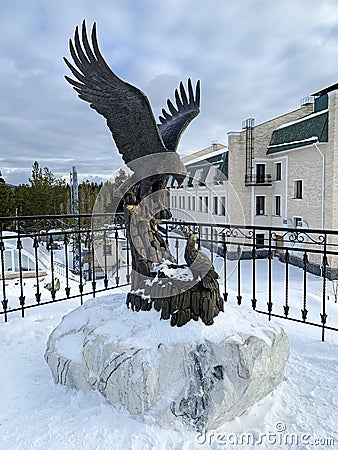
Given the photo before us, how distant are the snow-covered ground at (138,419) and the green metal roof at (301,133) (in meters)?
11.6

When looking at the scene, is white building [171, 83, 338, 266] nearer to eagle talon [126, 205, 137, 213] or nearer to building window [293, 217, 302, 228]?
building window [293, 217, 302, 228]

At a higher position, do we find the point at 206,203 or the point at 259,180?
the point at 259,180

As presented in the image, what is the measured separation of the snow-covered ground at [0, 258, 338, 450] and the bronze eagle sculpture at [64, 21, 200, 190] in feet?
4.06

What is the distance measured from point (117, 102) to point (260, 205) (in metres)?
14.6

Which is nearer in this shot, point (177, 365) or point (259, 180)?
point (177, 365)

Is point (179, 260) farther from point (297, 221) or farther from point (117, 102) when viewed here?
point (297, 221)

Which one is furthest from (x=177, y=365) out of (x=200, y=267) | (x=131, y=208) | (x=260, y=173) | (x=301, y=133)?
(x=260, y=173)

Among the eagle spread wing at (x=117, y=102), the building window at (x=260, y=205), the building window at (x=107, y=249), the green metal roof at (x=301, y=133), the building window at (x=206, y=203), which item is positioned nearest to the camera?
the eagle spread wing at (x=117, y=102)

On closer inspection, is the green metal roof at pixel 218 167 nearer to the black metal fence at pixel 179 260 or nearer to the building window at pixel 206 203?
the building window at pixel 206 203

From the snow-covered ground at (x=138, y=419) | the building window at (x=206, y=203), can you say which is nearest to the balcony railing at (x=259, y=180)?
the building window at (x=206, y=203)

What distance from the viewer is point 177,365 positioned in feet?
7.12

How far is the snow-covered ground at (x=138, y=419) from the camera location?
1955 mm

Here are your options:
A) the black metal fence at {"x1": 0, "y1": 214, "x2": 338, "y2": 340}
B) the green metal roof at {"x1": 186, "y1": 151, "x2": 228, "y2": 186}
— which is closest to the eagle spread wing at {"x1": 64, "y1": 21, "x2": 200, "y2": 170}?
the black metal fence at {"x1": 0, "y1": 214, "x2": 338, "y2": 340}

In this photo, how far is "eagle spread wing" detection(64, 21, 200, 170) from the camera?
7.90 feet
